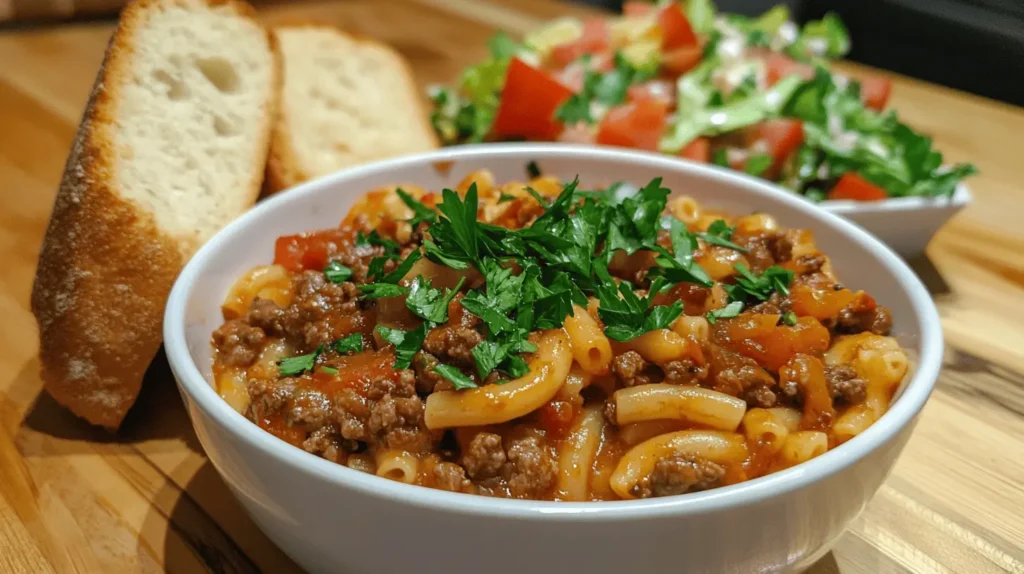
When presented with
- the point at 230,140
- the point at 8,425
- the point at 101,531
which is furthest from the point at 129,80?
the point at 101,531

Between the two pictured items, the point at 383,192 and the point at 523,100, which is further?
the point at 523,100

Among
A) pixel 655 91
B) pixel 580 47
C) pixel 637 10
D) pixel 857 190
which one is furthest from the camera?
pixel 637 10

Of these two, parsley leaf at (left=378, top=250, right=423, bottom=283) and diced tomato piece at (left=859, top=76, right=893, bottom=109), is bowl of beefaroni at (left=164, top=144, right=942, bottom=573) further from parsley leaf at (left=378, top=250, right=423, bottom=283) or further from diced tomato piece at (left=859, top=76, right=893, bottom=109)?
diced tomato piece at (left=859, top=76, right=893, bottom=109)

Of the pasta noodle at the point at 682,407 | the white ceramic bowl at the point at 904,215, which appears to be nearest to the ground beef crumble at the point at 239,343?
the pasta noodle at the point at 682,407

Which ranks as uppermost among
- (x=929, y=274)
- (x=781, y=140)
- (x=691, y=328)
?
(x=691, y=328)

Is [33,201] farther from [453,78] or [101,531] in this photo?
[453,78]

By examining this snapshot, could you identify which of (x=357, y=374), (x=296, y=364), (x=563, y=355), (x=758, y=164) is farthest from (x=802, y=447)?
(x=758, y=164)

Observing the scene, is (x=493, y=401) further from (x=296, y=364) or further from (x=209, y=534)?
(x=209, y=534)

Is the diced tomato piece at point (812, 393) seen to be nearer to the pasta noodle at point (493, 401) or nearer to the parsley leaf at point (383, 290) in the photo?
the pasta noodle at point (493, 401)

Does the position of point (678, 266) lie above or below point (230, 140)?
above
